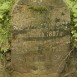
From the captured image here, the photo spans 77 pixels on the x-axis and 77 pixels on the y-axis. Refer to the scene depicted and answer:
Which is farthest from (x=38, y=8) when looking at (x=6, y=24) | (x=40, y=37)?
(x=6, y=24)

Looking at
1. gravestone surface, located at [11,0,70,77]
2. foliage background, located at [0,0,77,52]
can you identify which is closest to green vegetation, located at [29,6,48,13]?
gravestone surface, located at [11,0,70,77]

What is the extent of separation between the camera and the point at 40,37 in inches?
217

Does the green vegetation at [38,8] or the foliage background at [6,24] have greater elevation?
the green vegetation at [38,8]

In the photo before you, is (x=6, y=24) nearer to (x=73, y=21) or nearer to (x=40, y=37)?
(x=40, y=37)

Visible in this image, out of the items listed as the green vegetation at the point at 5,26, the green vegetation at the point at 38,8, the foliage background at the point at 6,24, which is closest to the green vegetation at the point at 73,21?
the foliage background at the point at 6,24

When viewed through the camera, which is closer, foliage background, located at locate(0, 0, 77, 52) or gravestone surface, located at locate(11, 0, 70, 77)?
gravestone surface, located at locate(11, 0, 70, 77)

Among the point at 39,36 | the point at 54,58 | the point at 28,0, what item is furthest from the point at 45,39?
the point at 28,0

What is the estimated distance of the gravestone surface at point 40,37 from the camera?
213 inches

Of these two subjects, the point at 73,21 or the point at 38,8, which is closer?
the point at 38,8

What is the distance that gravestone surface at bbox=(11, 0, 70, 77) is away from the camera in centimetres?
540

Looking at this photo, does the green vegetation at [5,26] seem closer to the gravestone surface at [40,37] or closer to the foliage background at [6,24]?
the foliage background at [6,24]

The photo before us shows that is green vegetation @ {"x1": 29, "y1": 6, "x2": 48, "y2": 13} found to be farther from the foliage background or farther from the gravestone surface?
the foliage background

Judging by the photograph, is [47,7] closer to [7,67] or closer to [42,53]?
[42,53]

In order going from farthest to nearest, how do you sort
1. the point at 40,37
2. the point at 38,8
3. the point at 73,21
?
the point at 73,21
the point at 40,37
the point at 38,8
